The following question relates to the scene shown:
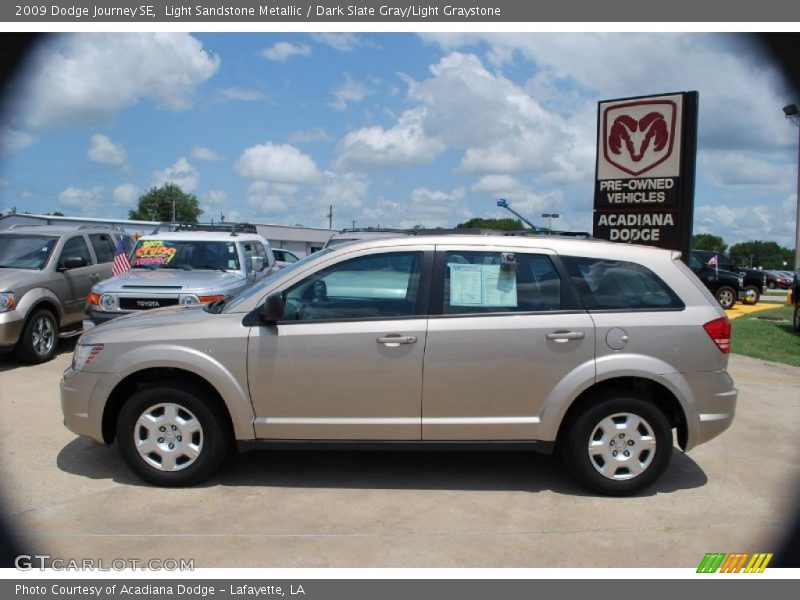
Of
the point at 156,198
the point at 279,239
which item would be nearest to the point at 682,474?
the point at 279,239

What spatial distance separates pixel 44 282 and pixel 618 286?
809 centimetres

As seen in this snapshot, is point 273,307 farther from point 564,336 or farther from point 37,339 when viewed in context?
point 37,339

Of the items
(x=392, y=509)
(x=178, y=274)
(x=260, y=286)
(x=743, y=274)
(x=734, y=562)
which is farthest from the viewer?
(x=743, y=274)

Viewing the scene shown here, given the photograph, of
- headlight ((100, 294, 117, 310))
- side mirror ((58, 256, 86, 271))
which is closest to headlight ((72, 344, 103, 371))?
headlight ((100, 294, 117, 310))

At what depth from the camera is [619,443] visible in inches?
184

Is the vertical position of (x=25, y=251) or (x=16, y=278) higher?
(x=25, y=251)

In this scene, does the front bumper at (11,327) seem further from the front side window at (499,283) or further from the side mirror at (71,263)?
the front side window at (499,283)

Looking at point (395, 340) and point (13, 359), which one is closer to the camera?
point (395, 340)

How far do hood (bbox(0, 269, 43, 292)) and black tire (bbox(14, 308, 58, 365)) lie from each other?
43cm

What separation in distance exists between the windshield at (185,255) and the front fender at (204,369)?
4.95 m

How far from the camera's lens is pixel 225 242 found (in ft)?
32.3

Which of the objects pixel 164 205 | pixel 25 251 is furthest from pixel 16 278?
pixel 164 205

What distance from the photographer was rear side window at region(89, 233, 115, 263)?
1123cm

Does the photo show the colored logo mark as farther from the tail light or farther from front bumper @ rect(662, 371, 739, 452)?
the tail light
